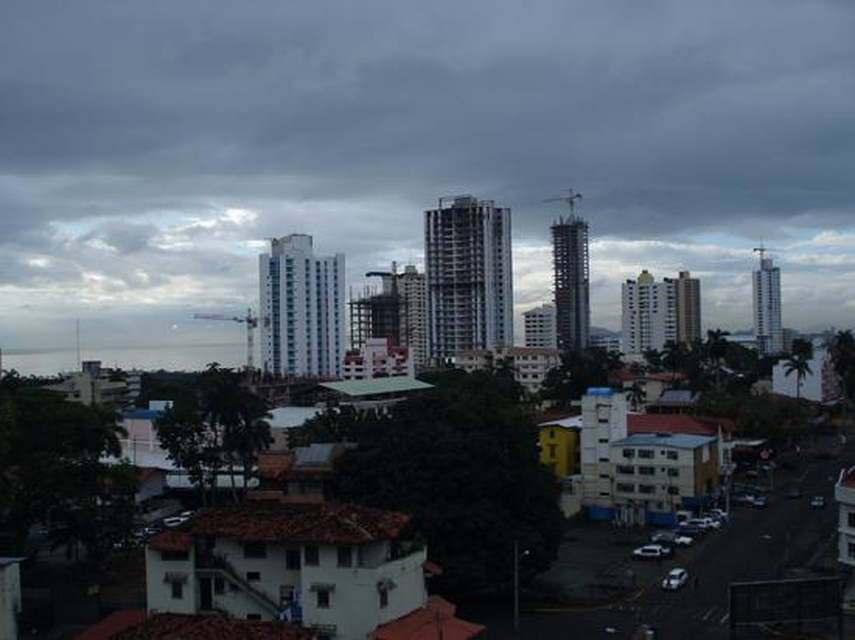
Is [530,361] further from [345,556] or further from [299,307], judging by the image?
[345,556]

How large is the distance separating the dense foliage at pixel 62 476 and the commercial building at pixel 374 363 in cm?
8881

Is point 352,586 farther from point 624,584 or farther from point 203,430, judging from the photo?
point 203,430

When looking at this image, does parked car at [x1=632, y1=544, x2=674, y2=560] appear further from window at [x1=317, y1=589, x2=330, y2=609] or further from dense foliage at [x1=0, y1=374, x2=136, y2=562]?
dense foliage at [x1=0, y1=374, x2=136, y2=562]

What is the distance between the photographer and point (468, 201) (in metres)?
156

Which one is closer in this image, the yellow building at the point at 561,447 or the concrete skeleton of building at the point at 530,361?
the yellow building at the point at 561,447

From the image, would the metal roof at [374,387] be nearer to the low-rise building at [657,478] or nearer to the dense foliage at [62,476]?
the low-rise building at [657,478]

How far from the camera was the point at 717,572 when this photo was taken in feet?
129

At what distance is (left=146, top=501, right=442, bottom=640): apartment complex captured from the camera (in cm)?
2561

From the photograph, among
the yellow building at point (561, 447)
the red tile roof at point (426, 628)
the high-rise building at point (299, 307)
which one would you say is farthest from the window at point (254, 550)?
the high-rise building at point (299, 307)

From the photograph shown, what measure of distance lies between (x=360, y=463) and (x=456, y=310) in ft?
406

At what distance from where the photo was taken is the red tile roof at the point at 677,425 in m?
57.6

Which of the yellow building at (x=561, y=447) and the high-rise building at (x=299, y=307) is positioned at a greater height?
the high-rise building at (x=299, y=307)

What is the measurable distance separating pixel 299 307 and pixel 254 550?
11711cm

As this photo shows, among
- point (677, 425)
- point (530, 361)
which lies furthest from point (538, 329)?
point (677, 425)
